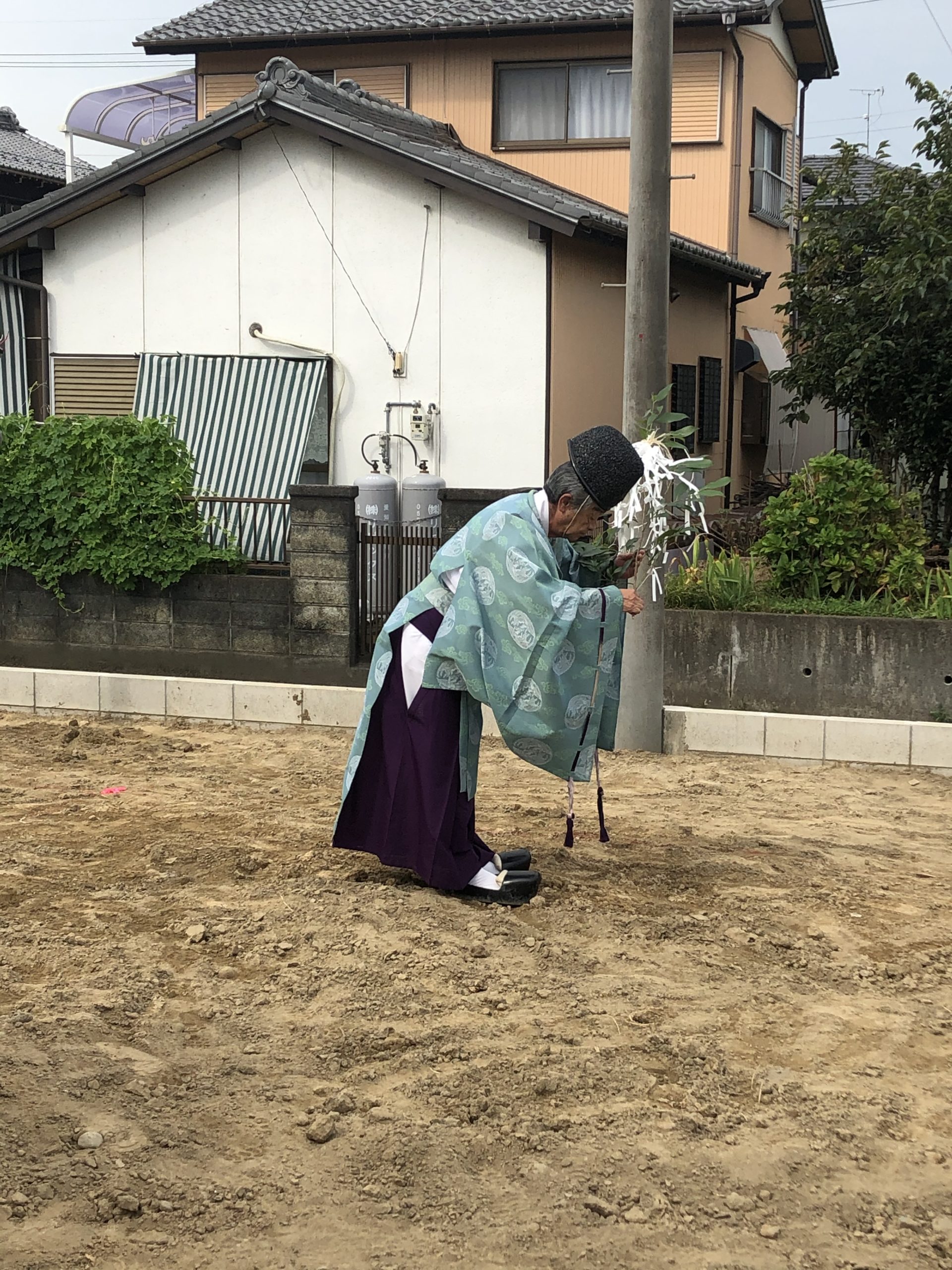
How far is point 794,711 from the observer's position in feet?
27.9

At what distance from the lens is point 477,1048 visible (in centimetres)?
404

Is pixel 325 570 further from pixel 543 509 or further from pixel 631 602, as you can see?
pixel 631 602

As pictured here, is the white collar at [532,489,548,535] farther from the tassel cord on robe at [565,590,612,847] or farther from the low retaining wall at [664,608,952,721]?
the low retaining wall at [664,608,952,721]

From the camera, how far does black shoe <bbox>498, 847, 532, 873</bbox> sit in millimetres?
5520

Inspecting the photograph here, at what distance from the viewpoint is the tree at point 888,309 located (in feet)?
36.3

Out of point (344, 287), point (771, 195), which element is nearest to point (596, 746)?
point (344, 287)

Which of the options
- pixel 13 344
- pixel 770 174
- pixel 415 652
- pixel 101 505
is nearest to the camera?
pixel 415 652

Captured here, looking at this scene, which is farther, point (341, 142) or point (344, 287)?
point (344, 287)

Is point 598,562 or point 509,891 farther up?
point 598,562

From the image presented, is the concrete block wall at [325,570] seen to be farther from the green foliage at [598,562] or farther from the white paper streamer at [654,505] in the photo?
the green foliage at [598,562]

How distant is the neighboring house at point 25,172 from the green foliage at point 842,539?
806 inches

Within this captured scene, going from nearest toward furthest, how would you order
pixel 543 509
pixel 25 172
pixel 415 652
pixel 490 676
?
pixel 490 676 → pixel 543 509 → pixel 415 652 → pixel 25 172

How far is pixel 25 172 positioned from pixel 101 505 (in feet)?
60.9

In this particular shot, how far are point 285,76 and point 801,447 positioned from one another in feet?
37.0
